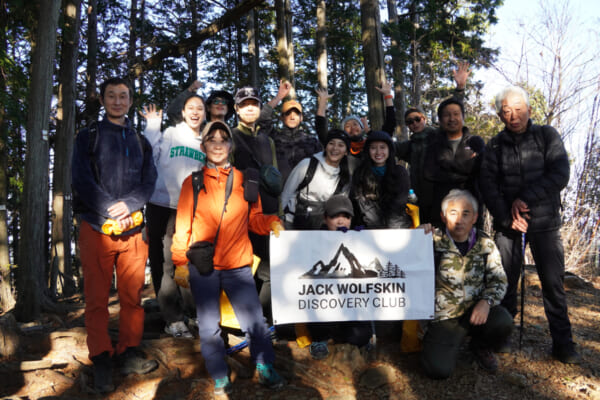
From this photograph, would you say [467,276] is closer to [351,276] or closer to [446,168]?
[351,276]

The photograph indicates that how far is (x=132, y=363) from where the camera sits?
3961 millimetres

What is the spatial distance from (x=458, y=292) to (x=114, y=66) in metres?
12.9

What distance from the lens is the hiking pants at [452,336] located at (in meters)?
4.08

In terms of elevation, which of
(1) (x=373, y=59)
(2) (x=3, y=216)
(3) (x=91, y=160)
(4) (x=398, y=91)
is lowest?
(2) (x=3, y=216)

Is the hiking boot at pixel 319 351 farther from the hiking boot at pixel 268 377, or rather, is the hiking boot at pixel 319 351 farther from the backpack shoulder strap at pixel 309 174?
the backpack shoulder strap at pixel 309 174

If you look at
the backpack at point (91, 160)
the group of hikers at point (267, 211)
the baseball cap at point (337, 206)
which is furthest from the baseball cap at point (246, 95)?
the backpack at point (91, 160)

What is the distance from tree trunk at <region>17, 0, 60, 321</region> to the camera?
6.32m

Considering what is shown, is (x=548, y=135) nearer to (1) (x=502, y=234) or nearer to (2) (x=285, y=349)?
(1) (x=502, y=234)

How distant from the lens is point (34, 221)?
6352mm

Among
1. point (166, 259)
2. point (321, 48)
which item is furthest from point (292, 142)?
point (321, 48)

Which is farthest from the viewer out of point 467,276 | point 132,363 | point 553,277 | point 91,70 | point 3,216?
point 91,70

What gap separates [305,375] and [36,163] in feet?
17.2

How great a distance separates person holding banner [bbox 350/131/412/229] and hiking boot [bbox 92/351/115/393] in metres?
3.01

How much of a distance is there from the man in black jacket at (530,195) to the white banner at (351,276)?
101cm
